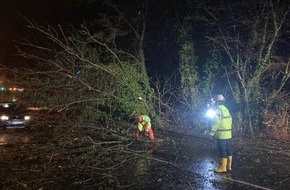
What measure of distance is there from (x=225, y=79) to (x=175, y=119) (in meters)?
2.89

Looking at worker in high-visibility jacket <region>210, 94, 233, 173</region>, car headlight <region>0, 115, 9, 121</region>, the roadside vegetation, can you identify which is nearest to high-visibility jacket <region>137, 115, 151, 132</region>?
the roadside vegetation

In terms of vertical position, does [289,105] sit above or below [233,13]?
below

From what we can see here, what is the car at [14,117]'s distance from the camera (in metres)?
14.7

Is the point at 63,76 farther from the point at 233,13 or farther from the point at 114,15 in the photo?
the point at 233,13

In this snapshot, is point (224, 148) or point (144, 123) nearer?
point (224, 148)

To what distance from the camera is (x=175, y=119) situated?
53.0 ft

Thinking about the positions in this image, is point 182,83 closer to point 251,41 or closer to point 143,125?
point 251,41

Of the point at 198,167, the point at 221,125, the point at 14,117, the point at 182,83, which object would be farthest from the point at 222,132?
the point at 14,117

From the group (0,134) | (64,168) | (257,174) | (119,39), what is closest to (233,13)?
(119,39)

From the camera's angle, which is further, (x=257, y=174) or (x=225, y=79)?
(x=225, y=79)

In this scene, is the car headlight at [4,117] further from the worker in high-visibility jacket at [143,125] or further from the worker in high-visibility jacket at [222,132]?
the worker in high-visibility jacket at [222,132]

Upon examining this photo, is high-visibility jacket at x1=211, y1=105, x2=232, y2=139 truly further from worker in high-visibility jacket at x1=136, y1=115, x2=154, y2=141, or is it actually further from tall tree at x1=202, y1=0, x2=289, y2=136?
tall tree at x1=202, y1=0, x2=289, y2=136

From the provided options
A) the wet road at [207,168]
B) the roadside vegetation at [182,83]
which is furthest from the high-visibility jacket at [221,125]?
the roadside vegetation at [182,83]

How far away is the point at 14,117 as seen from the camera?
14.9 meters
